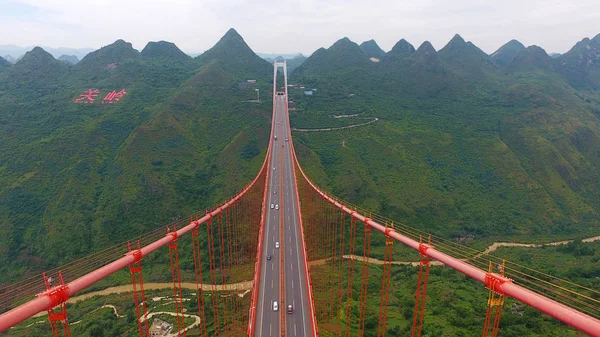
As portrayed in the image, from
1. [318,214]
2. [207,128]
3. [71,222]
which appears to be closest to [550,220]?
[318,214]

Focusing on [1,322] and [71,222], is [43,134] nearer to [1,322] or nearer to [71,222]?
[71,222]

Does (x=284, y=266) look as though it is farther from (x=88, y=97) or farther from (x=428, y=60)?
(x=428, y=60)

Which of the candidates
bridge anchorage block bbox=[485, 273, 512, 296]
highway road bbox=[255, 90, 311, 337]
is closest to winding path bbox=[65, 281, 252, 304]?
highway road bbox=[255, 90, 311, 337]

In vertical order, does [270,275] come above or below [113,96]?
below

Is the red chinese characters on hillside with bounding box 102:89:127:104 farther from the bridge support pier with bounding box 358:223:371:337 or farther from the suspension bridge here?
the bridge support pier with bounding box 358:223:371:337

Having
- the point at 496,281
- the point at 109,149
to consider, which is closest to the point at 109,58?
the point at 109,149

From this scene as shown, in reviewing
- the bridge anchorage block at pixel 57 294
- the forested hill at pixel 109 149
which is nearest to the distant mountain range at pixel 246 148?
the forested hill at pixel 109 149
